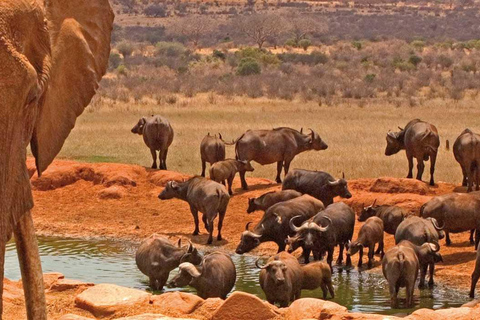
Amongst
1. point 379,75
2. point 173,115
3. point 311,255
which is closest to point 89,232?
point 311,255

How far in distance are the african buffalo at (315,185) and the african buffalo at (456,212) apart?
2650 millimetres

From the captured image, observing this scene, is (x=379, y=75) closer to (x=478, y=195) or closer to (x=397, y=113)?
(x=397, y=113)

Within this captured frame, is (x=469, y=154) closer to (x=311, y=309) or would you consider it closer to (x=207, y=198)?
(x=207, y=198)

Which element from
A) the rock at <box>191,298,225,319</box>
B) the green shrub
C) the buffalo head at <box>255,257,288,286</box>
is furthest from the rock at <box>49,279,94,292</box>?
the green shrub

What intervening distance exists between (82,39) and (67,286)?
5.62m

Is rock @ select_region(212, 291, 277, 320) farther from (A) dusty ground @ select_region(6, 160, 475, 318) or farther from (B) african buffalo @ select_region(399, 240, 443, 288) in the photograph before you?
(A) dusty ground @ select_region(6, 160, 475, 318)

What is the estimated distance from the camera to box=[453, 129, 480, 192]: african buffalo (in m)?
21.4

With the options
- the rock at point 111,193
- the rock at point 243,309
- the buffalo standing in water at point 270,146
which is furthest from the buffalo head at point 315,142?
the rock at point 243,309

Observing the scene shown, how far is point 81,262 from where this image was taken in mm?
16938

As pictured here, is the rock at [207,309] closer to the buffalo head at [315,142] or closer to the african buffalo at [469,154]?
the african buffalo at [469,154]

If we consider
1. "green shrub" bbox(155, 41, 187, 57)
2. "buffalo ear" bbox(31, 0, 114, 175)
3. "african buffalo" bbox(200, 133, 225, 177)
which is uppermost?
"green shrub" bbox(155, 41, 187, 57)

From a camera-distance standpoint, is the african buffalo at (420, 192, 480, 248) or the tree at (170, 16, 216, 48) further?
the tree at (170, 16, 216, 48)

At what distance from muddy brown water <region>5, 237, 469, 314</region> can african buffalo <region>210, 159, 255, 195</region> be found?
2919mm

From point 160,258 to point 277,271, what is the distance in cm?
206
